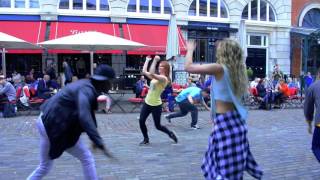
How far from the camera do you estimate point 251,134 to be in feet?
33.9

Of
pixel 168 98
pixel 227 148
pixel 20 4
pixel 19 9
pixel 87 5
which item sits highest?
pixel 87 5

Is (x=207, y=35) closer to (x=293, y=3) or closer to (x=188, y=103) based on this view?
(x=293, y=3)

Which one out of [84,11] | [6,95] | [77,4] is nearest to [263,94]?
[6,95]

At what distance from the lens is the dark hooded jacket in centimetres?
421

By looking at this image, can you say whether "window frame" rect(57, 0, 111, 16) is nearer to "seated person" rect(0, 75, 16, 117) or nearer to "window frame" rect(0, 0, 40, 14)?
"window frame" rect(0, 0, 40, 14)

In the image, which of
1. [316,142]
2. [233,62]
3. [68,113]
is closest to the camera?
[233,62]

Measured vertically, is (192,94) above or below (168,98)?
above

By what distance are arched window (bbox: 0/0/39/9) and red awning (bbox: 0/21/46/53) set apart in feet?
3.20

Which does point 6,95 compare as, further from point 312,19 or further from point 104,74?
point 312,19

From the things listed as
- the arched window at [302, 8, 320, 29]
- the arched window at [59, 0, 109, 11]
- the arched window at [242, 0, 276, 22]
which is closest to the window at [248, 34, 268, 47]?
the arched window at [242, 0, 276, 22]

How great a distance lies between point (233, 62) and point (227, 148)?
30.0 inches

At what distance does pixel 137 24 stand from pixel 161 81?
15.4 meters

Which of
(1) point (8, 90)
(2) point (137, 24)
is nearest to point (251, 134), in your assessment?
(1) point (8, 90)

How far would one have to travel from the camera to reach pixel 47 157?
14.9 feet
